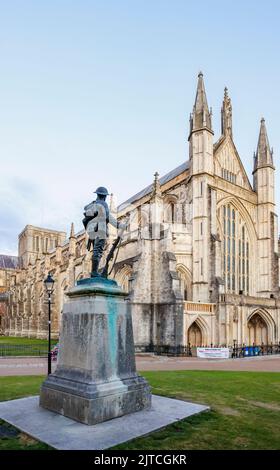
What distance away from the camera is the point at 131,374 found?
25.7ft

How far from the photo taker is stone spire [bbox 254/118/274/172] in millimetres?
40000

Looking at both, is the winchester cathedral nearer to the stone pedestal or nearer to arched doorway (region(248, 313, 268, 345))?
arched doorway (region(248, 313, 268, 345))

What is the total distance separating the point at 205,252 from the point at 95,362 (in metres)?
25.6

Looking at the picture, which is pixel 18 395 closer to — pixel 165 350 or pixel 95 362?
pixel 95 362

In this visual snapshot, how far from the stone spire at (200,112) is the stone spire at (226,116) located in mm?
5611

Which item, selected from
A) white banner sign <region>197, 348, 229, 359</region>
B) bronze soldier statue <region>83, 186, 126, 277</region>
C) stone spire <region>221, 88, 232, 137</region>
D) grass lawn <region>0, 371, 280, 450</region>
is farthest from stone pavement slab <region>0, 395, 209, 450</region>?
stone spire <region>221, 88, 232, 137</region>

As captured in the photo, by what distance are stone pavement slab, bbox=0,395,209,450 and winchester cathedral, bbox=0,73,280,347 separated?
63.5ft

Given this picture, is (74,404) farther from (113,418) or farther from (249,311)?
(249,311)

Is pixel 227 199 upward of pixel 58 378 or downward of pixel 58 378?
upward

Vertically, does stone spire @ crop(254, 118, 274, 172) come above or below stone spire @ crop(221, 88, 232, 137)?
below

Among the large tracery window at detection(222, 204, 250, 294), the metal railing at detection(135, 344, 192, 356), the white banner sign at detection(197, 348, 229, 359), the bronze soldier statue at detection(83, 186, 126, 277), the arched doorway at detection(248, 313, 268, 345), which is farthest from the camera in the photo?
the large tracery window at detection(222, 204, 250, 294)

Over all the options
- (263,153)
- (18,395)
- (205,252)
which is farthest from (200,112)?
(18,395)
